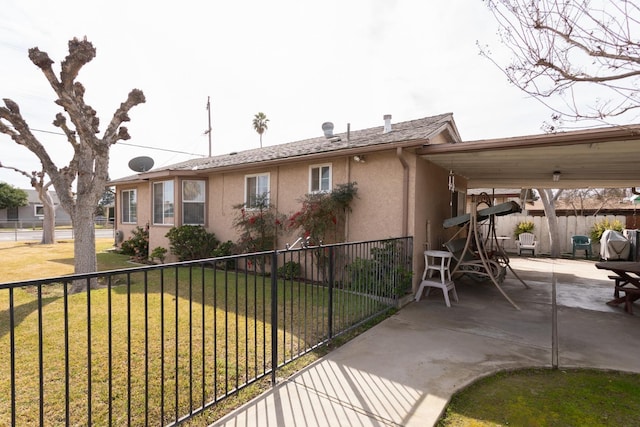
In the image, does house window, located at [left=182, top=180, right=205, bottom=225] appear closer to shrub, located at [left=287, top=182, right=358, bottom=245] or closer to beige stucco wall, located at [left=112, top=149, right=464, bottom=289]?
beige stucco wall, located at [left=112, top=149, right=464, bottom=289]

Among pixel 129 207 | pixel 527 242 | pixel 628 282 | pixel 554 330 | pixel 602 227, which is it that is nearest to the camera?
pixel 554 330

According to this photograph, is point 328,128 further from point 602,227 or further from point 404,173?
point 602,227

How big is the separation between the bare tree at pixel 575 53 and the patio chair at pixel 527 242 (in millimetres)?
10753

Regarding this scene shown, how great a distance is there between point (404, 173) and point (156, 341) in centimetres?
507

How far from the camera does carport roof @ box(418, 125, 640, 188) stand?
462 centimetres

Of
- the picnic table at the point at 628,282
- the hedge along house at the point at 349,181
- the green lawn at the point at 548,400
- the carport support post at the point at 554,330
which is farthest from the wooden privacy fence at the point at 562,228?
the green lawn at the point at 548,400

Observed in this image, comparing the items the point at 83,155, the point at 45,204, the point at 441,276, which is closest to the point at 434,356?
the point at 441,276

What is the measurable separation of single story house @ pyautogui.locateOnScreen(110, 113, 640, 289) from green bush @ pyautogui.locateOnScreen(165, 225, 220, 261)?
1.67ft

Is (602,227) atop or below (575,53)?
below

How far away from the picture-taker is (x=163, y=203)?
449 inches

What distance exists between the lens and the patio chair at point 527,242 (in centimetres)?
1323

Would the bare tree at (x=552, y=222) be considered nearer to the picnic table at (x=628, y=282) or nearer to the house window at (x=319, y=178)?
the picnic table at (x=628, y=282)

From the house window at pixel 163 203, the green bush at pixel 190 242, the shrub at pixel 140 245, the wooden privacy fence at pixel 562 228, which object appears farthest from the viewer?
the wooden privacy fence at pixel 562 228

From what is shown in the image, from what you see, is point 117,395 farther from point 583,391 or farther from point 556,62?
point 556,62
